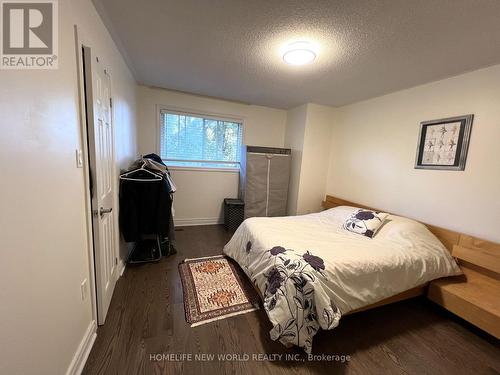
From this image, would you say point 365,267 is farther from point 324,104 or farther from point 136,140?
point 136,140

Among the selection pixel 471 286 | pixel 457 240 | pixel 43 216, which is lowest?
pixel 471 286

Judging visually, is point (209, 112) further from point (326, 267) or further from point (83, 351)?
point (83, 351)

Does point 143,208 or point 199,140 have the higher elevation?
point 199,140

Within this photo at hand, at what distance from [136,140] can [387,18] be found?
3.37 metres

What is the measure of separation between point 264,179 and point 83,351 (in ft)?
9.83

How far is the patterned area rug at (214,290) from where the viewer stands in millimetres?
1793

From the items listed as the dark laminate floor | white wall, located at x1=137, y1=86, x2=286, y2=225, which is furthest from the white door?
white wall, located at x1=137, y1=86, x2=286, y2=225

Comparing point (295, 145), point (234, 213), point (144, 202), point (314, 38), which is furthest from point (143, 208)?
point (295, 145)

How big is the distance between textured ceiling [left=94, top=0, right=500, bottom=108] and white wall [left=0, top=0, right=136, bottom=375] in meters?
0.58

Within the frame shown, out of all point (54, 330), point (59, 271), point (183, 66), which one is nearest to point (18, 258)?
point (59, 271)

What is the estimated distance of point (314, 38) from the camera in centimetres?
173

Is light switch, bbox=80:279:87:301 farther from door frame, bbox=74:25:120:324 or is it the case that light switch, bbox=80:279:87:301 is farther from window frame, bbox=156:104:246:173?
window frame, bbox=156:104:246:173

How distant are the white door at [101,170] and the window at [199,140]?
177cm

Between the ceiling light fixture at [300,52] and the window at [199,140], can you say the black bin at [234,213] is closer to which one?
the window at [199,140]
